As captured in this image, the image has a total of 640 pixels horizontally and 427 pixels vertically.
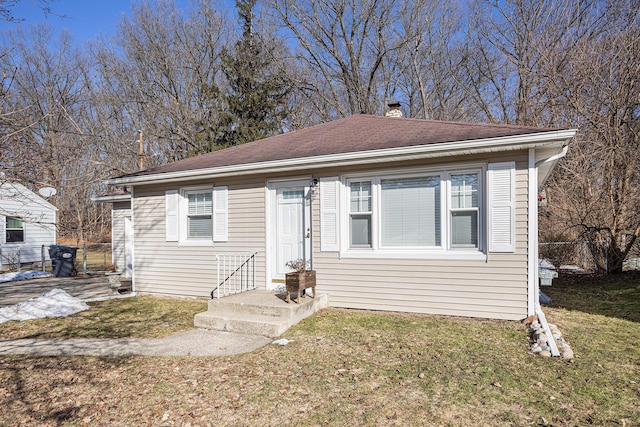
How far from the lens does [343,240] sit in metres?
6.55

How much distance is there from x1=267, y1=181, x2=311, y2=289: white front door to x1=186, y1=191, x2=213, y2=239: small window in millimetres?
1546

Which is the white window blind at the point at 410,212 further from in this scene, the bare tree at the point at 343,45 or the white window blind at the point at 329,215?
the bare tree at the point at 343,45

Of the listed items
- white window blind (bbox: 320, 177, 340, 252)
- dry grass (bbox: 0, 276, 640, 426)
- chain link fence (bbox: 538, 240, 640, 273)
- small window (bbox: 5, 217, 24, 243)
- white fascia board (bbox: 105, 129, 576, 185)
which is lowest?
dry grass (bbox: 0, 276, 640, 426)

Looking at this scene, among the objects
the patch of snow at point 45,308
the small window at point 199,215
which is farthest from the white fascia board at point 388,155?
the patch of snow at point 45,308

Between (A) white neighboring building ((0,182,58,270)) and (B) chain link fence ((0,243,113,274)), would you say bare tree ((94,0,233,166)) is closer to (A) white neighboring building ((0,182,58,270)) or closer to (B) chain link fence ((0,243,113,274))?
(A) white neighboring building ((0,182,58,270))

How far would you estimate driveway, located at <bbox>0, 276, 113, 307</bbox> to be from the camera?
863cm

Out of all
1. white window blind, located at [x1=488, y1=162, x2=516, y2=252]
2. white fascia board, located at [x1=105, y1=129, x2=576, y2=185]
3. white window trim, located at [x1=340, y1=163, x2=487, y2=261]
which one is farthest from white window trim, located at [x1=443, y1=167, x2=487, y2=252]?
white fascia board, located at [x1=105, y1=129, x2=576, y2=185]

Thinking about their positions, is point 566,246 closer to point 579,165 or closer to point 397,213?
point 579,165

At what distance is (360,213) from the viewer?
6.50m

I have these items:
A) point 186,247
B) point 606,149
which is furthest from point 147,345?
point 606,149

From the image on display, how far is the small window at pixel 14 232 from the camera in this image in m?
15.1

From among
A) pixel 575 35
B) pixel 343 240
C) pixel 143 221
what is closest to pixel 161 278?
pixel 143 221

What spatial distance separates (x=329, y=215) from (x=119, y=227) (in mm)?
8911

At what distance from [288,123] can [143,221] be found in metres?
11.6
